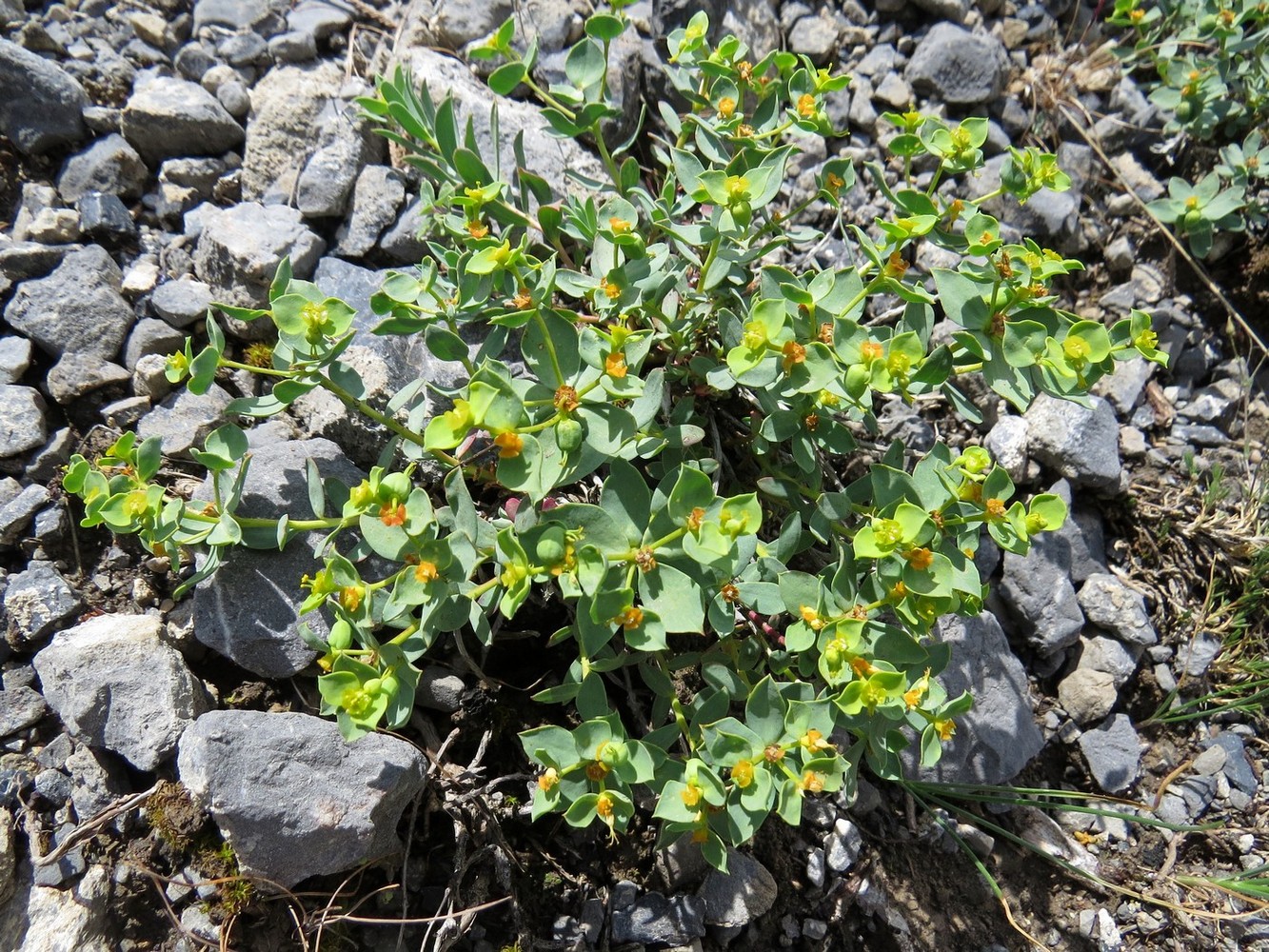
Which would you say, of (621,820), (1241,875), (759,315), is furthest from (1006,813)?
(759,315)

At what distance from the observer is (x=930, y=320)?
117 inches

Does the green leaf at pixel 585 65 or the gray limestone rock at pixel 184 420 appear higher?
the green leaf at pixel 585 65

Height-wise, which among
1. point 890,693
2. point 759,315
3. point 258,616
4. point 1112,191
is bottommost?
point 258,616

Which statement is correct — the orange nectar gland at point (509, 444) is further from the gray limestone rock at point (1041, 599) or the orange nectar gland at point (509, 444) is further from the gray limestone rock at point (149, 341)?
the gray limestone rock at point (1041, 599)

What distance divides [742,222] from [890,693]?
154 cm

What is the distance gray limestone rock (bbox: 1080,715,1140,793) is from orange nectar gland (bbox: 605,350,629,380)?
275 centimetres

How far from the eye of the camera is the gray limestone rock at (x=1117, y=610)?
3969mm

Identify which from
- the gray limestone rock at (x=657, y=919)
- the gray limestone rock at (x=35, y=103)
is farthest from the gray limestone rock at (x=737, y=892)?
the gray limestone rock at (x=35, y=103)

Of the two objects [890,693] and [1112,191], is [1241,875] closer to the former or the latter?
[890,693]

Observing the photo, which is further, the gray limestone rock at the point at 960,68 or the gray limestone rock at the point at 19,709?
the gray limestone rock at the point at 960,68

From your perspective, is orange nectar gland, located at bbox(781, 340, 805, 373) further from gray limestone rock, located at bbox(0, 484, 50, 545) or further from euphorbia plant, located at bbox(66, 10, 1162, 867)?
gray limestone rock, located at bbox(0, 484, 50, 545)

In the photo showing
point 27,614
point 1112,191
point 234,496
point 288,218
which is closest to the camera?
point 234,496

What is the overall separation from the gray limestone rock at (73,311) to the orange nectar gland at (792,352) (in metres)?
2.83

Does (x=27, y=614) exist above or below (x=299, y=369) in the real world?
below
